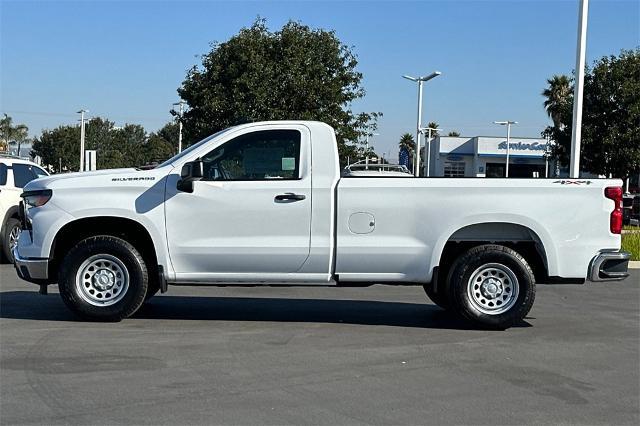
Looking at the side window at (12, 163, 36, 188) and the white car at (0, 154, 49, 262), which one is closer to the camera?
the white car at (0, 154, 49, 262)

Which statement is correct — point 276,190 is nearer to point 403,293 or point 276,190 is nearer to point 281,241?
point 281,241

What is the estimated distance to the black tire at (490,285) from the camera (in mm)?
7863

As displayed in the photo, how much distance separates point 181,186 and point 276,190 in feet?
3.20

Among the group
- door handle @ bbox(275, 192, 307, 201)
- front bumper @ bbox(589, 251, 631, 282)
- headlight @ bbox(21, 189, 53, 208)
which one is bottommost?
front bumper @ bbox(589, 251, 631, 282)

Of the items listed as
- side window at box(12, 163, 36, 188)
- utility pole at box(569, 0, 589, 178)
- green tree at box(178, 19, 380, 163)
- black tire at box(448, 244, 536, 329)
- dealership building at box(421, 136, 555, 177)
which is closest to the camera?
black tire at box(448, 244, 536, 329)

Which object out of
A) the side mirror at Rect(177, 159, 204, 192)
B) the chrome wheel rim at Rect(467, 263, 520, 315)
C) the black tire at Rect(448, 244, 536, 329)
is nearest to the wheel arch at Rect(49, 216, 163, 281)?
the side mirror at Rect(177, 159, 204, 192)

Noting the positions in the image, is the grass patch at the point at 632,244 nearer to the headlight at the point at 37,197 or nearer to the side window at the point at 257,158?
the side window at the point at 257,158

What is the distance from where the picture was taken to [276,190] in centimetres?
780

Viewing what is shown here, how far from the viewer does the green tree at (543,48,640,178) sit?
90.0 feet

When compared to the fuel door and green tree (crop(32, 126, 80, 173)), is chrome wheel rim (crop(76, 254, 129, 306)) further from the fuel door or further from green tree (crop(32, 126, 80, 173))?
green tree (crop(32, 126, 80, 173))

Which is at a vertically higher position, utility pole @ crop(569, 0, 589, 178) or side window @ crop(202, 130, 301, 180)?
utility pole @ crop(569, 0, 589, 178)

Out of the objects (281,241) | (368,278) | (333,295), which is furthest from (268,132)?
(333,295)

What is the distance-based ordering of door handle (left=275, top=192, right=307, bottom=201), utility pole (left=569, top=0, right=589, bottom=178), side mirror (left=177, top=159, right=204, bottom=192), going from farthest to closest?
utility pole (left=569, top=0, right=589, bottom=178), door handle (left=275, top=192, right=307, bottom=201), side mirror (left=177, top=159, right=204, bottom=192)

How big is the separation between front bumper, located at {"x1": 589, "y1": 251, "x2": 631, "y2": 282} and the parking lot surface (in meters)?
0.64
